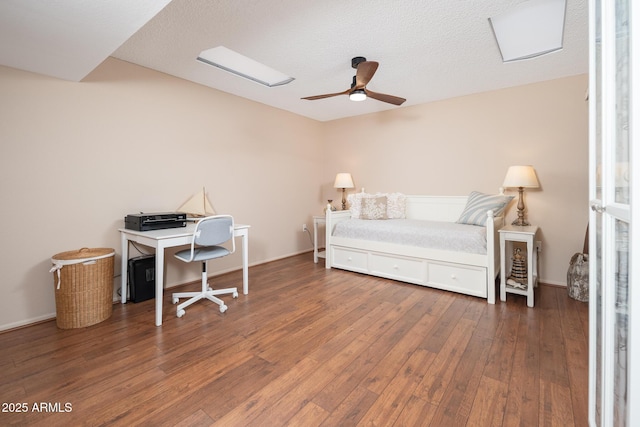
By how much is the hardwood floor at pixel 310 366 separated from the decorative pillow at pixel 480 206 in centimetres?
93

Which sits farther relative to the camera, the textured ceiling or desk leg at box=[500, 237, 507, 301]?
desk leg at box=[500, 237, 507, 301]

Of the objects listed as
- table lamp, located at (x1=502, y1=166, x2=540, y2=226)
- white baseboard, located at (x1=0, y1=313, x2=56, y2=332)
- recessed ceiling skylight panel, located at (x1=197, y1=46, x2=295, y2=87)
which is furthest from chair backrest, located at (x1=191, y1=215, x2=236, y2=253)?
table lamp, located at (x1=502, y1=166, x2=540, y2=226)

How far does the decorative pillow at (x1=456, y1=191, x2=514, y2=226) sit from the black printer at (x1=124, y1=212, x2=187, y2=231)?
10.0 ft

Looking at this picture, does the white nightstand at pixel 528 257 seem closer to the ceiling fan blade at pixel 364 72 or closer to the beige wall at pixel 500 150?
the beige wall at pixel 500 150

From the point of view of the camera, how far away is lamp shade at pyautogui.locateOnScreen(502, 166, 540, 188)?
286 cm

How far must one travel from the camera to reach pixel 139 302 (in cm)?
262

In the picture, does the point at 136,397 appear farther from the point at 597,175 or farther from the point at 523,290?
the point at 523,290

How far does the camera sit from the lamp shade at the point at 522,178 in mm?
2859

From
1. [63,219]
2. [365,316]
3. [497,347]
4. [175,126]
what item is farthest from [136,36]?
[497,347]

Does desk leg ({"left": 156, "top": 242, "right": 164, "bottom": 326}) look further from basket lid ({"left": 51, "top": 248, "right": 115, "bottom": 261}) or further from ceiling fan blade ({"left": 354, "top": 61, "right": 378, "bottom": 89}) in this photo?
ceiling fan blade ({"left": 354, "top": 61, "right": 378, "bottom": 89})

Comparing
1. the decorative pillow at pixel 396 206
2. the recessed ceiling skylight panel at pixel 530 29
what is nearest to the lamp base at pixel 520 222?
the decorative pillow at pixel 396 206

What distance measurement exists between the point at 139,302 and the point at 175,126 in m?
1.81

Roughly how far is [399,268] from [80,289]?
2.91 metres

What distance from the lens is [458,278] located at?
2.82m
